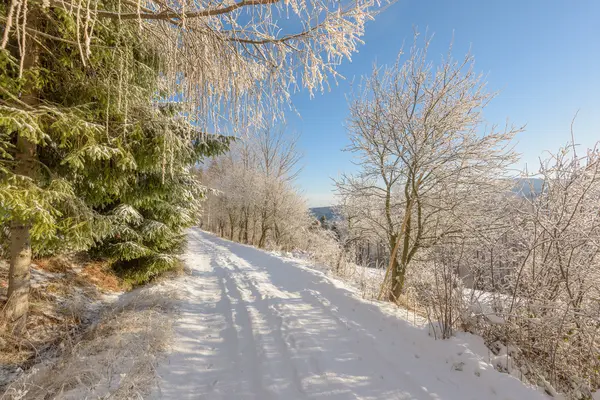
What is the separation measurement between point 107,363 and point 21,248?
79.6 inches

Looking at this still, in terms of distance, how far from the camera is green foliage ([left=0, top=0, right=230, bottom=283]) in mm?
2303

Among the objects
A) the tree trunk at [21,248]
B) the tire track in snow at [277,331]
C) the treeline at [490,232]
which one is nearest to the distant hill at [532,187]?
the treeline at [490,232]

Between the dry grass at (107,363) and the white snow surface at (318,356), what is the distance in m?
0.23

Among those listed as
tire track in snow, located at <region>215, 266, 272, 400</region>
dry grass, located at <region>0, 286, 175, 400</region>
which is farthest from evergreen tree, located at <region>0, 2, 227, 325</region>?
tire track in snow, located at <region>215, 266, 272, 400</region>

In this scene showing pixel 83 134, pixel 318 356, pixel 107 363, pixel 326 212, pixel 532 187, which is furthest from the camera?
pixel 326 212

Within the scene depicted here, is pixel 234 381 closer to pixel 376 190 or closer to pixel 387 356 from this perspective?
pixel 387 356

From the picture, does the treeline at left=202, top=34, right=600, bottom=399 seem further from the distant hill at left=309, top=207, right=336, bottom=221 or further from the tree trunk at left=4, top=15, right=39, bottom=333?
the distant hill at left=309, top=207, right=336, bottom=221

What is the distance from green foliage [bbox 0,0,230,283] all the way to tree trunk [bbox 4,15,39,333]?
3.4 inches

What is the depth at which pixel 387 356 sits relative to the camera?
2920 millimetres

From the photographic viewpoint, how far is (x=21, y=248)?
3023 mm

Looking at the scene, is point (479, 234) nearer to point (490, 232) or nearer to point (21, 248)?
point (490, 232)

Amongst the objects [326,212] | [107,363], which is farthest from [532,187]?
[326,212]

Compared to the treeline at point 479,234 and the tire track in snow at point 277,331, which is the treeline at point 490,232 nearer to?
the treeline at point 479,234

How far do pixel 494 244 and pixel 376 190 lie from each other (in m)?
2.97
